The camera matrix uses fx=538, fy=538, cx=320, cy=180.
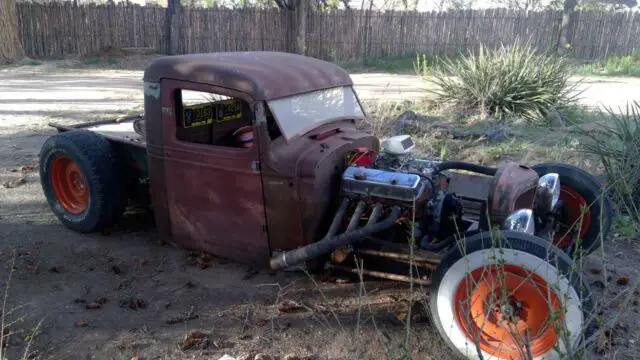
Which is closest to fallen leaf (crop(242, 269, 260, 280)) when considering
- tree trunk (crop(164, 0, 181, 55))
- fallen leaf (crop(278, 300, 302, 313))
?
fallen leaf (crop(278, 300, 302, 313))

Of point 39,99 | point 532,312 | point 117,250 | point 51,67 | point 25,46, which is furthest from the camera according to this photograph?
point 25,46

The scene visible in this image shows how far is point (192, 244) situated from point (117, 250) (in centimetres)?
78

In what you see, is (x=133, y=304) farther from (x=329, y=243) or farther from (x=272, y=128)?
(x=272, y=128)

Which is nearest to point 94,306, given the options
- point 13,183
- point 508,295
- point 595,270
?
point 508,295

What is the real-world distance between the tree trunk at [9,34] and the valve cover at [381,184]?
16609 millimetres

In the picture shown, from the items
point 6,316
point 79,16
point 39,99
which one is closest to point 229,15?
point 79,16

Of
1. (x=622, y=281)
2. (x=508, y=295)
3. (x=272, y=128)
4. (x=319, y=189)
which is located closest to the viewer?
(x=508, y=295)

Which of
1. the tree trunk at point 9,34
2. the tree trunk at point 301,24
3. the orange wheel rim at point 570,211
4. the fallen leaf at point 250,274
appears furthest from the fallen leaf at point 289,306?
the tree trunk at point 9,34

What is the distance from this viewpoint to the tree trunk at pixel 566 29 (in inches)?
733

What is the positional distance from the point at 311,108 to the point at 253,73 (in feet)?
1.75

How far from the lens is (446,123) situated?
29.2 feet

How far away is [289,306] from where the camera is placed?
3.65 meters

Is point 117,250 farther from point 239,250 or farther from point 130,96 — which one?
point 130,96

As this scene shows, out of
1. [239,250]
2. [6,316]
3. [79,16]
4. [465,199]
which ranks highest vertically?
[79,16]
